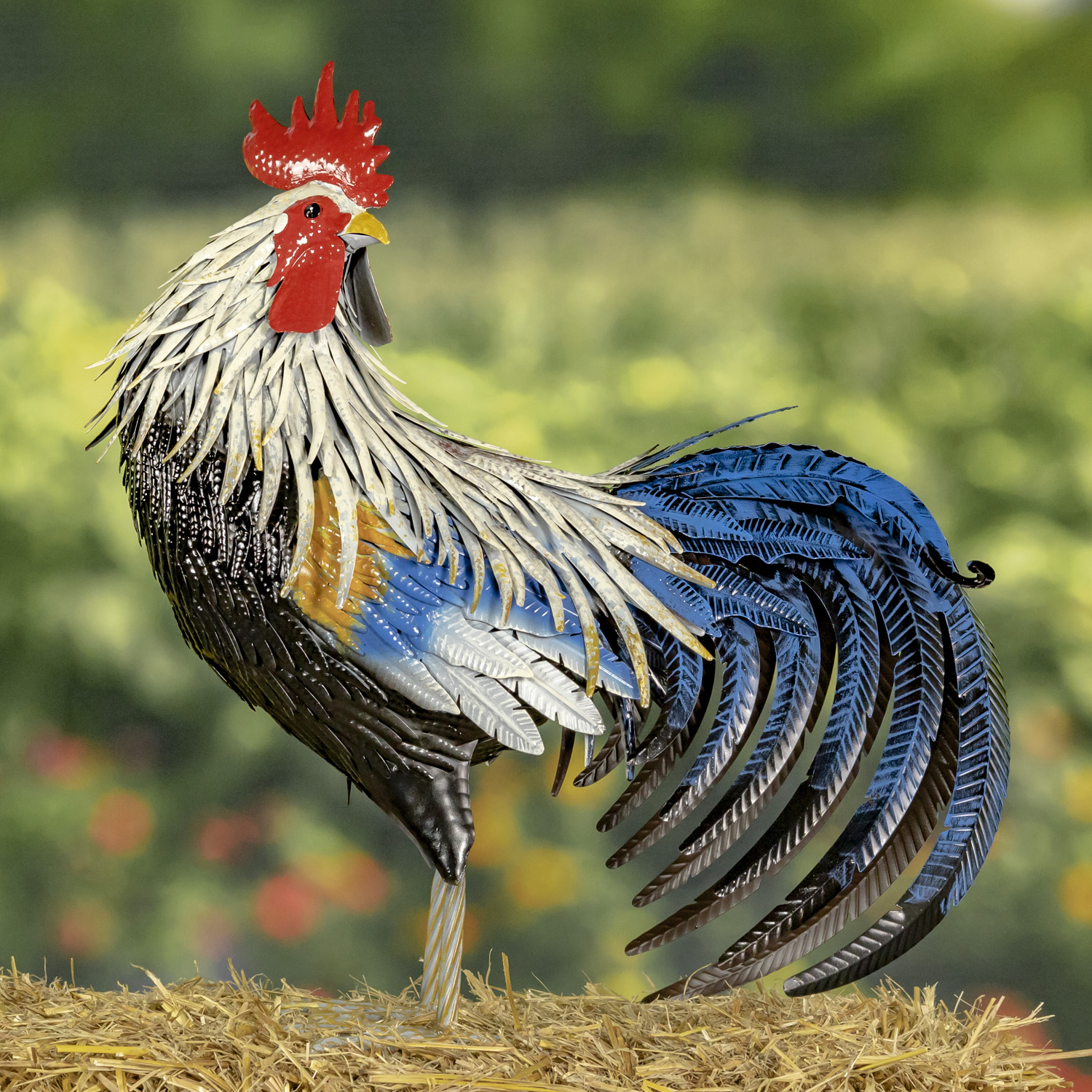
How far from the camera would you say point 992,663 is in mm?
2049

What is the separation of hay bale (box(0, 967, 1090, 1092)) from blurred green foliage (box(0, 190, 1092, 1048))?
2.54 feet

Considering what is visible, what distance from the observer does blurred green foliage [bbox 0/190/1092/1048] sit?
3.16 metres

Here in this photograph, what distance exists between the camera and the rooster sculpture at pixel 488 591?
196cm

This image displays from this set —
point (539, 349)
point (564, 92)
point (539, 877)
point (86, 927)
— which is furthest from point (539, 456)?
point (86, 927)

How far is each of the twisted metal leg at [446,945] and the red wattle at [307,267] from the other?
3.24 ft

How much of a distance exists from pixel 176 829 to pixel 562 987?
1.10m

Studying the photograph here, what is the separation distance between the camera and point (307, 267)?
2.00m

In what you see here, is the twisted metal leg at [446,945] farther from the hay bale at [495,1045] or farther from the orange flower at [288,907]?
the orange flower at [288,907]

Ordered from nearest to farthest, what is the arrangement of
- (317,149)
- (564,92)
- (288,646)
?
1. (288,646)
2. (317,149)
3. (564,92)

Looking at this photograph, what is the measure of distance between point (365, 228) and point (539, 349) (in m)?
1.21

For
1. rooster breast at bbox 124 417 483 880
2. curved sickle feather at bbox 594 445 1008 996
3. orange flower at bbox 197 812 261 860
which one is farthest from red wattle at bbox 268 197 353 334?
orange flower at bbox 197 812 261 860

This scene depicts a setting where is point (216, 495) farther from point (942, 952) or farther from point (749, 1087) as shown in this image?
point (942, 952)

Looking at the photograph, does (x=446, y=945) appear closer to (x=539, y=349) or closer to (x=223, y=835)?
(x=223, y=835)

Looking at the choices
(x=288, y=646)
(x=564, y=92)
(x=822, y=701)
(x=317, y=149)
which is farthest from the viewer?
(x=564, y=92)
